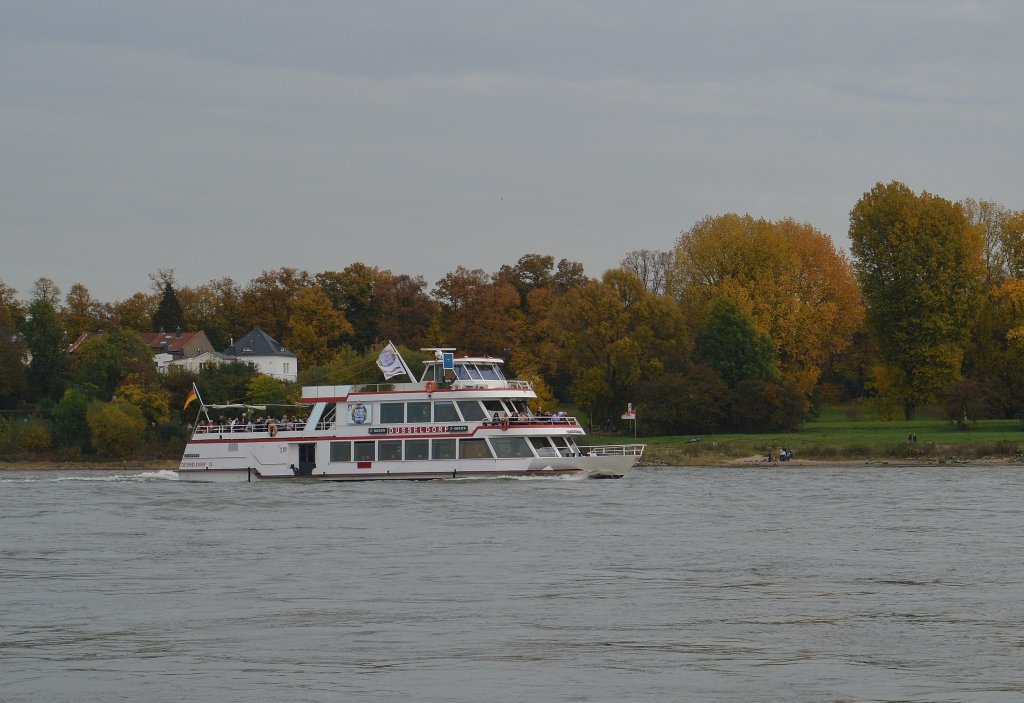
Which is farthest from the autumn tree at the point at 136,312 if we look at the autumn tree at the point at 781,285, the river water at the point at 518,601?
the river water at the point at 518,601

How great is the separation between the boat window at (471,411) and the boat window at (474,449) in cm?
84

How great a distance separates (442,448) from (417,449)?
1022 millimetres

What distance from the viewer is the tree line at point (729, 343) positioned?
8288cm

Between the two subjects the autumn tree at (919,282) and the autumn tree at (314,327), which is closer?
the autumn tree at (919,282)

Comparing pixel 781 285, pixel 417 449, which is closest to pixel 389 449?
pixel 417 449

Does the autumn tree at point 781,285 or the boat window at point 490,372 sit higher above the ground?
the autumn tree at point 781,285

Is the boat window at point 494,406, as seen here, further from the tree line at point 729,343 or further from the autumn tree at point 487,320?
the autumn tree at point 487,320

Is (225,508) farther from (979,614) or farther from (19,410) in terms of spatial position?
(19,410)

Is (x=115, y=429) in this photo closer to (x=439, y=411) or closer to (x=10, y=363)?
(x=10, y=363)

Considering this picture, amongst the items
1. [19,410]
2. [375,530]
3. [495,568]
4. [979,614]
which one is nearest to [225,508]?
[375,530]

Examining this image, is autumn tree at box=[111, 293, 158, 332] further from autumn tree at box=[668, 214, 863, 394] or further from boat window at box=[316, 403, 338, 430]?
boat window at box=[316, 403, 338, 430]

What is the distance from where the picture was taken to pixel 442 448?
57.2 metres

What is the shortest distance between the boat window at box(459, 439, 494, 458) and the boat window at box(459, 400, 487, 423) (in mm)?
842

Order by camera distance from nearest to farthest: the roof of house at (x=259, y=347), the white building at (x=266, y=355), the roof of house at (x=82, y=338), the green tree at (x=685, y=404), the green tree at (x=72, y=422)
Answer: the green tree at (x=685, y=404) < the green tree at (x=72, y=422) < the white building at (x=266, y=355) < the roof of house at (x=259, y=347) < the roof of house at (x=82, y=338)
